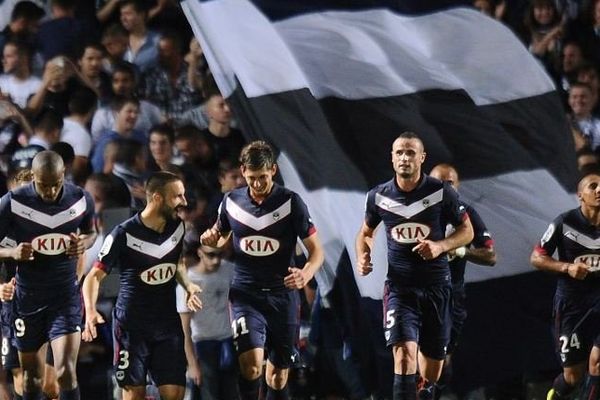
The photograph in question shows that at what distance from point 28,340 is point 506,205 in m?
3.97

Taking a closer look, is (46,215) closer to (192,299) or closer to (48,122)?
(192,299)

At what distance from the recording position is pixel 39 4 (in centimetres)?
1413

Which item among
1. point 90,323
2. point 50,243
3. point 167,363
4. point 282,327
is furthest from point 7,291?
point 282,327

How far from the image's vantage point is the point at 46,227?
1104 cm

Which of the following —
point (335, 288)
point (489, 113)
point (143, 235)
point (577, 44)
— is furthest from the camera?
point (577, 44)

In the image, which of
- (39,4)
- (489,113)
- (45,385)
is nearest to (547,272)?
(489,113)

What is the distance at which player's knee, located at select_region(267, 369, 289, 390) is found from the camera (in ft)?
36.2

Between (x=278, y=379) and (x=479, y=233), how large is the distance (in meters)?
1.90

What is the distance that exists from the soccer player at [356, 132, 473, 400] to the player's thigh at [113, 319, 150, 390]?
152 centimetres

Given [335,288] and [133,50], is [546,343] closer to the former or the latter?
[335,288]

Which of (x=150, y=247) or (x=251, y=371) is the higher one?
(x=150, y=247)

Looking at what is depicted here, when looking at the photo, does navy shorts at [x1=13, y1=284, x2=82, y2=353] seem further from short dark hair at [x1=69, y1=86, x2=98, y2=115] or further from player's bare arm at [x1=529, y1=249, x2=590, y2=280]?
player's bare arm at [x1=529, y1=249, x2=590, y2=280]

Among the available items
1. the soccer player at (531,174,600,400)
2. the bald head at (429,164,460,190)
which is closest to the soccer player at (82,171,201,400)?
the bald head at (429,164,460,190)

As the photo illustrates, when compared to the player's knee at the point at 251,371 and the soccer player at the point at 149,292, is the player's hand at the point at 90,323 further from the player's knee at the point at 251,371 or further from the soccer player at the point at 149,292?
the player's knee at the point at 251,371
